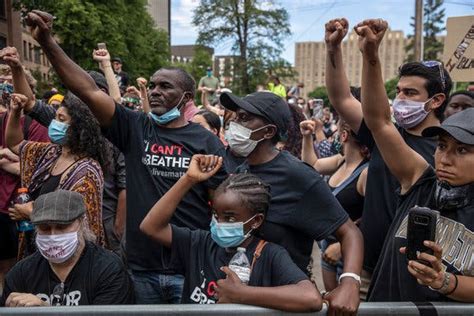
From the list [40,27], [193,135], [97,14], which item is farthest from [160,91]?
[97,14]

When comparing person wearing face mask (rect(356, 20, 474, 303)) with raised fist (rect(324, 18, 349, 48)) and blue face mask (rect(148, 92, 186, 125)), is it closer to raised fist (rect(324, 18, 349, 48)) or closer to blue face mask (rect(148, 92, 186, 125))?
raised fist (rect(324, 18, 349, 48))

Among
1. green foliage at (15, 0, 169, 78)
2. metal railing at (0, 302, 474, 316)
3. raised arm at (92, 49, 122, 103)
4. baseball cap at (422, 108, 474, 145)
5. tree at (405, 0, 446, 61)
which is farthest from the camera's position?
tree at (405, 0, 446, 61)

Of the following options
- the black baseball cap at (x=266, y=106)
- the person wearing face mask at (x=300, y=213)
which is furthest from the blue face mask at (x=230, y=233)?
the black baseball cap at (x=266, y=106)

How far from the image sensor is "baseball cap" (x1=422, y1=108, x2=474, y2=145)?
1.91m

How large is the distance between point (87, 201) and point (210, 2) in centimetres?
3198

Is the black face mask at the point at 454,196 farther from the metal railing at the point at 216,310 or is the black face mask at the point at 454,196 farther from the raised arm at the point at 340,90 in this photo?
the raised arm at the point at 340,90

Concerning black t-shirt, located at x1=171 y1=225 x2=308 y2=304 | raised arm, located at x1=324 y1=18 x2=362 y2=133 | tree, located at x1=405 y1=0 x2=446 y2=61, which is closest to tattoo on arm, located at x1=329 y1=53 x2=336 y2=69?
raised arm, located at x1=324 y1=18 x2=362 y2=133

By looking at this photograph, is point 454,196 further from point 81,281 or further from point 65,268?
point 65,268

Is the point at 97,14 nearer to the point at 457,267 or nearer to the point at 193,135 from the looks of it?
the point at 193,135

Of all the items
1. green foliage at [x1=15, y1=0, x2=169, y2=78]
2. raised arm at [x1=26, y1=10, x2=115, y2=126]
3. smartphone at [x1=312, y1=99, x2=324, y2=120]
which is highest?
green foliage at [x1=15, y1=0, x2=169, y2=78]

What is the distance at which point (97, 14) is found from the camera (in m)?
22.9

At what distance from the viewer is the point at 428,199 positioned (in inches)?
80.0

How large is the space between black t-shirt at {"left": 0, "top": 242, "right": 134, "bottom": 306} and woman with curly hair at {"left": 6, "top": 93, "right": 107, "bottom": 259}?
0.46m

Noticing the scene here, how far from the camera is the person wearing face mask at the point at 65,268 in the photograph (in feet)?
7.89
